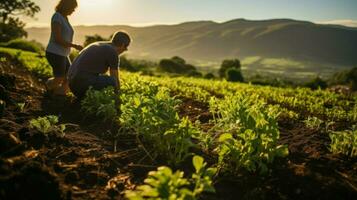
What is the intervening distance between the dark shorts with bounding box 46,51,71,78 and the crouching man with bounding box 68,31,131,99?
996mm

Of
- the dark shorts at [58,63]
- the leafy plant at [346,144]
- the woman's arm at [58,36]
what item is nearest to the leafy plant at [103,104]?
the woman's arm at [58,36]

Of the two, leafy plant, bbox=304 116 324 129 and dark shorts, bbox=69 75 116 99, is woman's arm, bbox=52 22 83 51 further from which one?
leafy plant, bbox=304 116 324 129

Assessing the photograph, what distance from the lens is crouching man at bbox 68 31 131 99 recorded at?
23.5ft

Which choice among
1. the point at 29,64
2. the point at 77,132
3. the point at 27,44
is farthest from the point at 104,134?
the point at 27,44

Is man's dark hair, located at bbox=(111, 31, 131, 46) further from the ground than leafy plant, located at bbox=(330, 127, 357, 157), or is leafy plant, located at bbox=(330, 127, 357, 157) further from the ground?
man's dark hair, located at bbox=(111, 31, 131, 46)

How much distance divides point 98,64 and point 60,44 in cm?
119

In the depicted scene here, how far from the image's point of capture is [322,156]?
4.77 meters

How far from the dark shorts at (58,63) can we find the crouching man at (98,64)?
100 centimetres

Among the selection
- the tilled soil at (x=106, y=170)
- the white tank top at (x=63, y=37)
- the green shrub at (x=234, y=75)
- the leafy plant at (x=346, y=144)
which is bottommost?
the green shrub at (x=234, y=75)

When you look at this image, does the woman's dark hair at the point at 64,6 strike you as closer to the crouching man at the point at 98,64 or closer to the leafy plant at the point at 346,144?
the crouching man at the point at 98,64

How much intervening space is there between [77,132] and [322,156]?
2941 millimetres

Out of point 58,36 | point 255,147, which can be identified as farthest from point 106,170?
point 58,36

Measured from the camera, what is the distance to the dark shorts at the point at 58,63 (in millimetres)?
8219

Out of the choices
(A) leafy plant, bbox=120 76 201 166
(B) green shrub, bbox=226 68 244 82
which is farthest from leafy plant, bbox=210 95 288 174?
(B) green shrub, bbox=226 68 244 82
